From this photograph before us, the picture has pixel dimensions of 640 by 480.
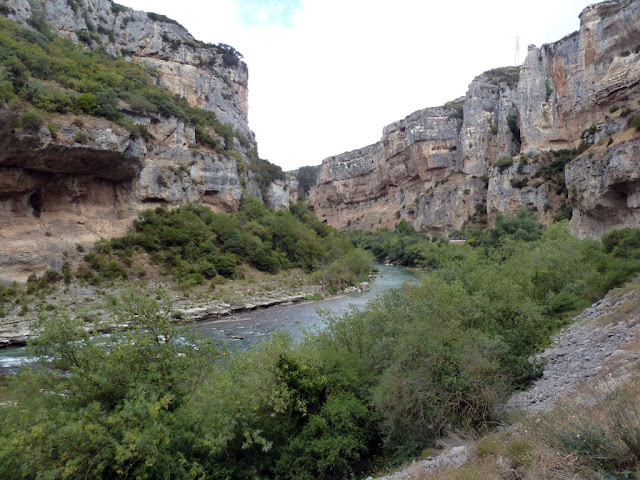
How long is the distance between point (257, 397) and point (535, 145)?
51991 mm

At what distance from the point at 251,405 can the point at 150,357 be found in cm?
218

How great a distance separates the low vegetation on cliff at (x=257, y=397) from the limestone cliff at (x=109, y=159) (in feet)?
69.8

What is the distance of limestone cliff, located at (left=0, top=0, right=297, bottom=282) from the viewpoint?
24.8 m

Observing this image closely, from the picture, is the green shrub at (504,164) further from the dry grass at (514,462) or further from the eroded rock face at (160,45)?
the dry grass at (514,462)

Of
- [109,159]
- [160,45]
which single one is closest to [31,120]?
[109,159]

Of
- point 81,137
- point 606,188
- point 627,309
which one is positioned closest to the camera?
point 627,309

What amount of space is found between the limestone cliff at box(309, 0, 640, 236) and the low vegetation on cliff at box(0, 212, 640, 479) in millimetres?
22800

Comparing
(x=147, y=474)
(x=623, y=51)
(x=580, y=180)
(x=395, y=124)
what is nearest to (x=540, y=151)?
(x=623, y=51)

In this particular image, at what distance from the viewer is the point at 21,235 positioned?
24.8 metres

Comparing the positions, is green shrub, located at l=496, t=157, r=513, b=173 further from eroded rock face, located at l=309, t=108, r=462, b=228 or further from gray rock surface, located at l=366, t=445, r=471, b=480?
gray rock surface, located at l=366, t=445, r=471, b=480

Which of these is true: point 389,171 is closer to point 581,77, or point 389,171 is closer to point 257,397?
point 581,77

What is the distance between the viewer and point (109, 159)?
2959 cm

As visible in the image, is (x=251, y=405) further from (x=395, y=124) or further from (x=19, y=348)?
(x=395, y=124)

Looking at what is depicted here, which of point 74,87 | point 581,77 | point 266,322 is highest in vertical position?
point 581,77
